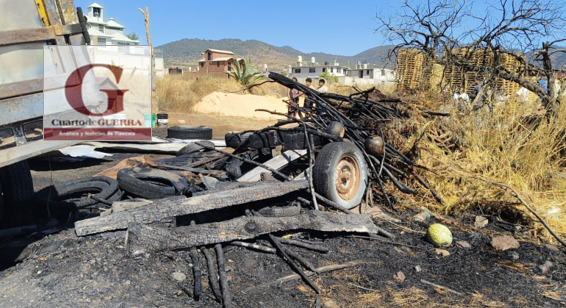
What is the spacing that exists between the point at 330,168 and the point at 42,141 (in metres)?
2.97

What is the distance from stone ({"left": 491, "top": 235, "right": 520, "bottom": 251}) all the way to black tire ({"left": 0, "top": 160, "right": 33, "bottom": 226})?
5.13 meters

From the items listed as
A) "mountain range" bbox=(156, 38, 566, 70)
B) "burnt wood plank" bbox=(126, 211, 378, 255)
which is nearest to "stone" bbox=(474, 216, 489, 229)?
"burnt wood plank" bbox=(126, 211, 378, 255)

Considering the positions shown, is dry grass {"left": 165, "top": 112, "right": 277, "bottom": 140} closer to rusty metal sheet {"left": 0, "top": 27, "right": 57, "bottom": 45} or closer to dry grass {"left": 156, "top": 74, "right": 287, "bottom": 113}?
dry grass {"left": 156, "top": 74, "right": 287, "bottom": 113}

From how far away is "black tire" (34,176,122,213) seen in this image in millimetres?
5070

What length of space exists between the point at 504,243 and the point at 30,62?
477cm

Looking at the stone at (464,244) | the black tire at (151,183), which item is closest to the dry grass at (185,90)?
the black tire at (151,183)

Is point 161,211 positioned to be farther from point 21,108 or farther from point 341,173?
point 341,173

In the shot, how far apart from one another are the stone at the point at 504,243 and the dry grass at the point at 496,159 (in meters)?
0.72

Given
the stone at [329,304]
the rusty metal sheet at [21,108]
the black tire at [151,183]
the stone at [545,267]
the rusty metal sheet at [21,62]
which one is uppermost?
the rusty metal sheet at [21,62]

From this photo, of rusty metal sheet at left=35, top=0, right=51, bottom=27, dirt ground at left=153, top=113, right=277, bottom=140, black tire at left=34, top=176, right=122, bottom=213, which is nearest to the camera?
rusty metal sheet at left=35, top=0, right=51, bottom=27

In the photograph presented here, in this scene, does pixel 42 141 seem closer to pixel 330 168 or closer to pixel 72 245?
pixel 72 245

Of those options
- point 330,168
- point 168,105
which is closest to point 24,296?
point 330,168

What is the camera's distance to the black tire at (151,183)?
17.4ft

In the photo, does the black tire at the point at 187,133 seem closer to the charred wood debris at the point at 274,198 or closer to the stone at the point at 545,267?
the charred wood debris at the point at 274,198
